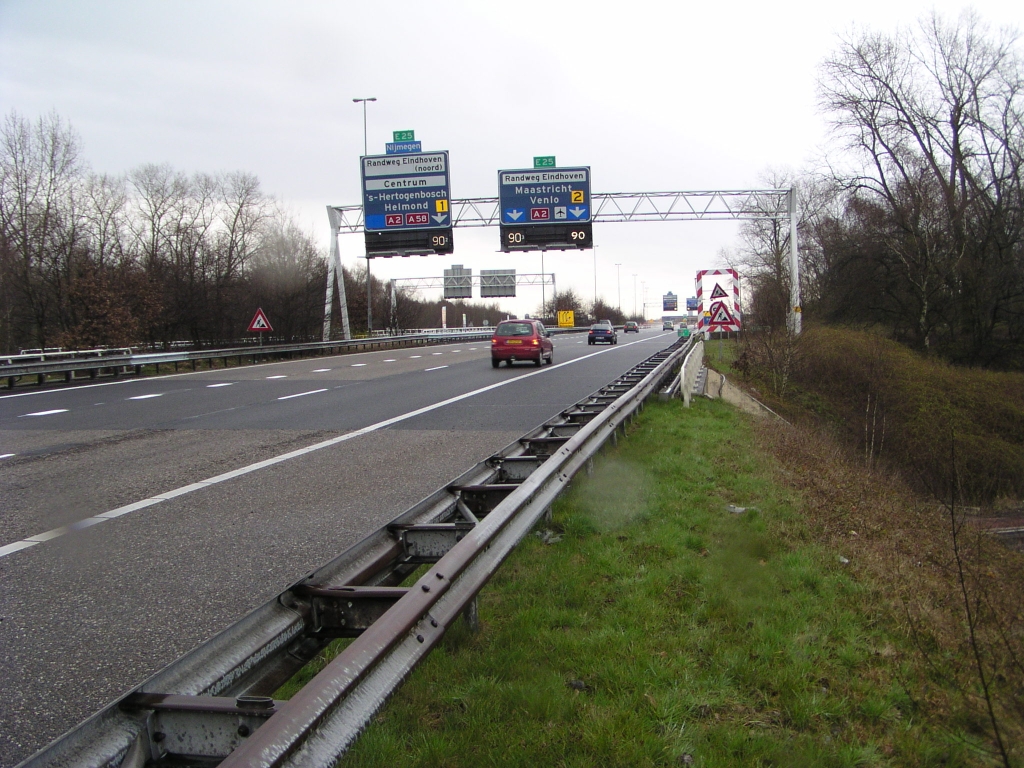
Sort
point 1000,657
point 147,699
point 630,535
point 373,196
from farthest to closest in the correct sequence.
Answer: point 373,196
point 630,535
point 1000,657
point 147,699

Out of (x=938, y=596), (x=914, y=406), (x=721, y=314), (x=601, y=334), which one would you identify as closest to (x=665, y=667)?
(x=938, y=596)

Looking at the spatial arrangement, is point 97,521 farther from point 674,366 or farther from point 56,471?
point 674,366

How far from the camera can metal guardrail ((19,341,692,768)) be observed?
2.16 metres

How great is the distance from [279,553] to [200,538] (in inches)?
34.1

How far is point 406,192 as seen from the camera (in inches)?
1464

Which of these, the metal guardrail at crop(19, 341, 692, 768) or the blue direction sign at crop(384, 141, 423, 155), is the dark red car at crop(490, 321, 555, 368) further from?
the metal guardrail at crop(19, 341, 692, 768)

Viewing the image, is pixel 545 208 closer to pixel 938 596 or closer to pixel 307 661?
pixel 938 596

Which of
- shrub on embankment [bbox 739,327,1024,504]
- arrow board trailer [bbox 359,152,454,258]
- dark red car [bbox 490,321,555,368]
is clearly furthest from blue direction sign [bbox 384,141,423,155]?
shrub on embankment [bbox 739,327,1024,504]

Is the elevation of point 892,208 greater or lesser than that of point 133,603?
greater

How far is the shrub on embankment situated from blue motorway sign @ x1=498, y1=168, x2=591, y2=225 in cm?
1288

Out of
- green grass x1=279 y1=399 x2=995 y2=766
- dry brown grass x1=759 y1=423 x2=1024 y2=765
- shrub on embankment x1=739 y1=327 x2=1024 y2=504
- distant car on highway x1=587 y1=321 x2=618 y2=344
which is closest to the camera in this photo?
green grass x1=279 y1=399 x2=995 y2=766

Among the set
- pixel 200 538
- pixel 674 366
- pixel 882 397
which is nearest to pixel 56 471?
pixel 200 538

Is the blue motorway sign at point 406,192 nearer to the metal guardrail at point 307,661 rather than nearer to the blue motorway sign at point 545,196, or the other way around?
the blue motorway sign at point 545,196

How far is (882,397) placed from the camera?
30.0 metres
